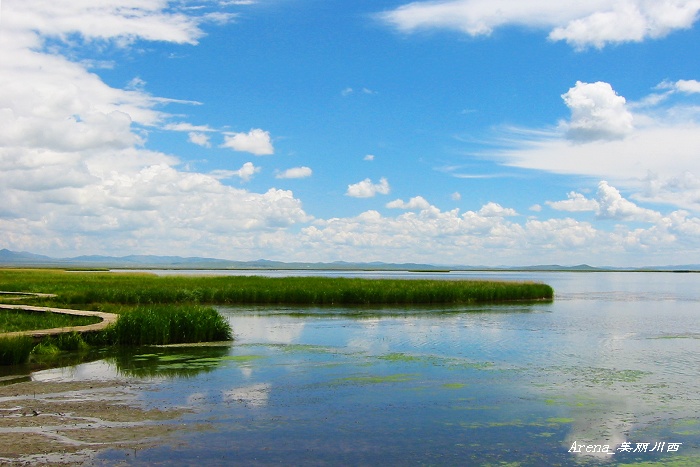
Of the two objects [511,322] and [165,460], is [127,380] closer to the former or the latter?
[165,460]

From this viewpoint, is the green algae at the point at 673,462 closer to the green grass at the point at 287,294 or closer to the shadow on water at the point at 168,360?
the shadow on water at the point at 168,360

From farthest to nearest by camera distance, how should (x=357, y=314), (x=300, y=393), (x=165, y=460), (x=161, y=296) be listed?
(x=161, y=296) < (x=357, y=314) < (x=300, y=393) < (x=165, y=460)

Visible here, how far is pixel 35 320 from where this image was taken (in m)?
24.1

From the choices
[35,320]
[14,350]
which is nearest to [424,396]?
[14,350]

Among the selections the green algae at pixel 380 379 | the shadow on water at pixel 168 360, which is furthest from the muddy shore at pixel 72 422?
the green algae at pixel 380 379

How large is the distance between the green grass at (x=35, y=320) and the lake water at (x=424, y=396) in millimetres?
4731

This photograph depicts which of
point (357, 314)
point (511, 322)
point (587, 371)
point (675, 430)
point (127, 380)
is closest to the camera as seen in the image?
point (675, 430)

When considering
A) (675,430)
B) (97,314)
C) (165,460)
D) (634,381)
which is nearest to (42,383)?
(165,460)

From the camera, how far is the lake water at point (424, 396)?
34.0ft

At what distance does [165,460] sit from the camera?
956 centimetres

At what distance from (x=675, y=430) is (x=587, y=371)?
20.6 feet

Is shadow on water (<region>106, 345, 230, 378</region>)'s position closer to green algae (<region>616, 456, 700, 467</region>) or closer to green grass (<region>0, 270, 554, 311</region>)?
green algae (<region>616, 456, 700, 467</region>)

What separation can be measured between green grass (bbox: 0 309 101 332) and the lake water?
4731mm

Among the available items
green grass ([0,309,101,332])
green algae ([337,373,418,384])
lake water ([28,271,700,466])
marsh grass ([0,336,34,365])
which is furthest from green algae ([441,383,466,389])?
green grass ([0,309,101,332])
